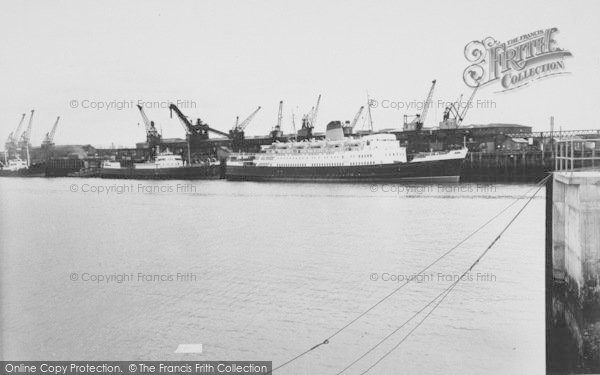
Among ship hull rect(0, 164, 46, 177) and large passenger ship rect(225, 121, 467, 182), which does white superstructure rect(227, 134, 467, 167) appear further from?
ship hull rect(0, 164, 46, 177)

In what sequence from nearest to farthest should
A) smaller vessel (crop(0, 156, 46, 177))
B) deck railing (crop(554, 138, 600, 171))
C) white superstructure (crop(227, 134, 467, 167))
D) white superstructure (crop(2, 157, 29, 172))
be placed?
deck railing (crop(554, 138, 600, 171)) < smaller vessel (crop(0, 156, 46, 177)) < white superstructure (crop(2, 157, 29, 172)) < white superstructure (crop(227, 134, 467, 167))

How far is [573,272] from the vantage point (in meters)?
6.16

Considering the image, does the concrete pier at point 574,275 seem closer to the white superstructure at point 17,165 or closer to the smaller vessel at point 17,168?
the smaller vessel at point 17,168

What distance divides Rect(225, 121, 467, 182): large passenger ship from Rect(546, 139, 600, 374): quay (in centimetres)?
2447

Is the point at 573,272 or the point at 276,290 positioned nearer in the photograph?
the point at 573,272

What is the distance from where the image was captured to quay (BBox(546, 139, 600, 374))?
575 centimetres

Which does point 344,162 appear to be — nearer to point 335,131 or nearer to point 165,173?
point 335,131

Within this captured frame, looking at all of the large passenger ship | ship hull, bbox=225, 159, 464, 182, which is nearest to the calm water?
ship hull, bbox=225, 159, 464, 182

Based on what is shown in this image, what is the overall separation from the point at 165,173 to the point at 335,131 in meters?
13.1

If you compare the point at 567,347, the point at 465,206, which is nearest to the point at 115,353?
the point at 567,347

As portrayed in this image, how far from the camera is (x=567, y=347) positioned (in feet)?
21.6

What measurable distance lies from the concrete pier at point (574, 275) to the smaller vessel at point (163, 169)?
3549 cm

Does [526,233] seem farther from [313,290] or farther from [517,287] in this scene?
[313,290]

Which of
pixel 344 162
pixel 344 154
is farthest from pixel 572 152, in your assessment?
pixel 344 154
